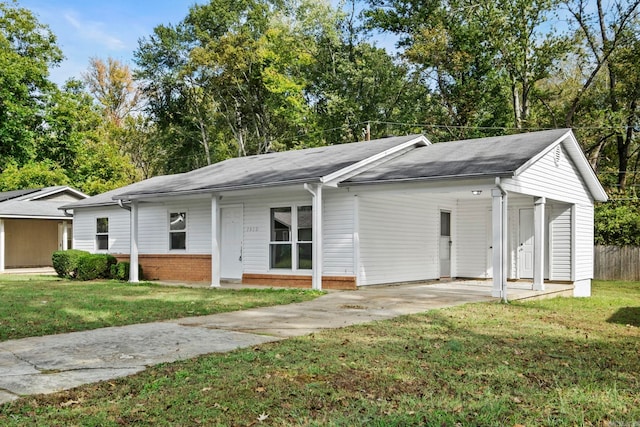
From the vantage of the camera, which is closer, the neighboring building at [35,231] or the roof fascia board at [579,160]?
the roof fascia board at [579,160]

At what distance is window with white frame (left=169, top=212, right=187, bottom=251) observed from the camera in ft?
62.0

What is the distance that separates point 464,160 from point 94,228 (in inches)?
602

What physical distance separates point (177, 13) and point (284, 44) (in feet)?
30.1

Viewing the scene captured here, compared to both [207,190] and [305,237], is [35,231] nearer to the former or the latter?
[207,190]

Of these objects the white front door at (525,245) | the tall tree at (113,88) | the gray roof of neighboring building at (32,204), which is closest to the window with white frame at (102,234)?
the gray roof of neighboring building at (32,204)

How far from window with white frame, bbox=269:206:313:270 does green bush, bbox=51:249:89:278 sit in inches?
315

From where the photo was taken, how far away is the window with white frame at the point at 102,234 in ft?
73.7

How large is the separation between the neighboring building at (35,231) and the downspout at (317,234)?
17.0 metres

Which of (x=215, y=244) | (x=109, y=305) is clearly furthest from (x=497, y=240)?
(x=109, y=305)

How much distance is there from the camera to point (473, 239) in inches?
721

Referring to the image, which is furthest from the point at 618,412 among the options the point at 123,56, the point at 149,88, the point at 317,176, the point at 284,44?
the point at 123,56

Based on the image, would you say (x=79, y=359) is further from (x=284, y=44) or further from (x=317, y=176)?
(x=284, y=44)

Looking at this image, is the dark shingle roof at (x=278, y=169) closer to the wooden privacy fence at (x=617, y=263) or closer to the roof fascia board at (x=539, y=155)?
the roof fascia board at (x=539, y=155)

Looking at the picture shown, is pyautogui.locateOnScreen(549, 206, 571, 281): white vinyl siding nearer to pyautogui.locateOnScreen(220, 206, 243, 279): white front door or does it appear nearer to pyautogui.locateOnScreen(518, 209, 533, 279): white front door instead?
pyautogui.locateOnScreen(518, 209, 533, 279): white front door
